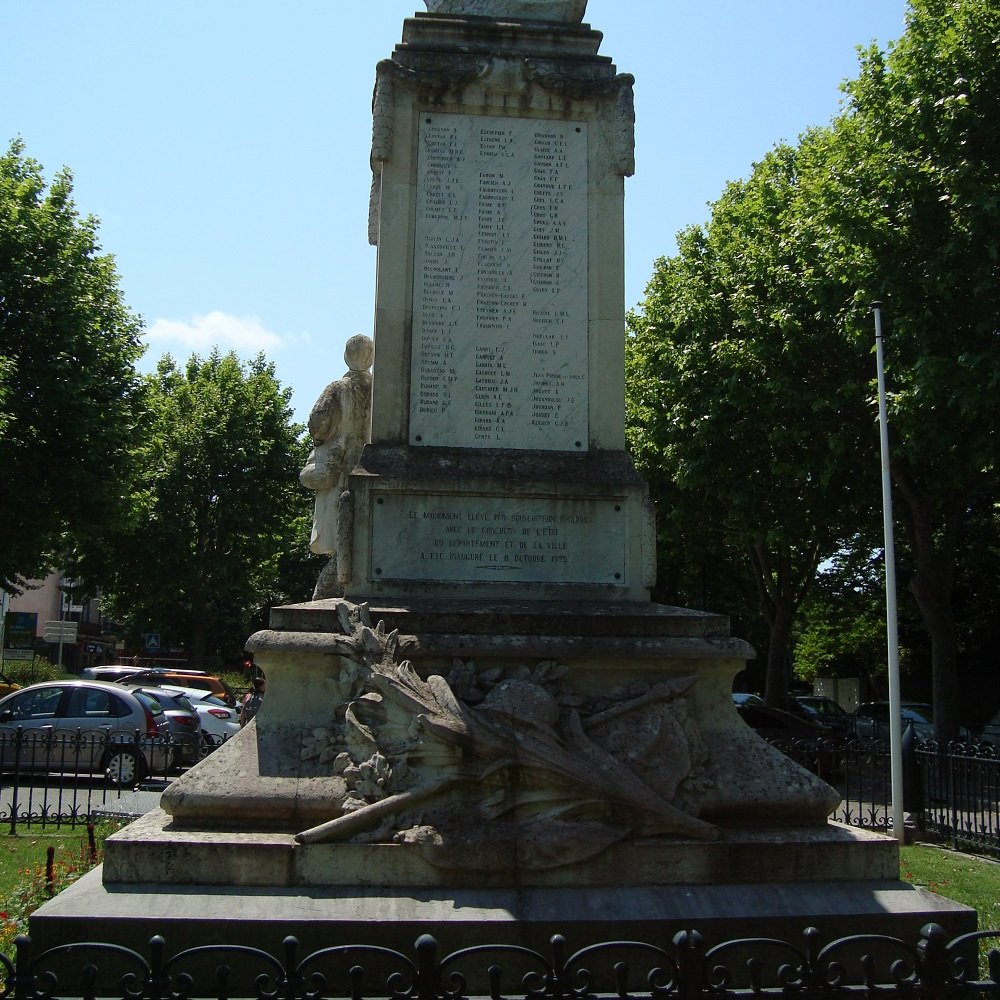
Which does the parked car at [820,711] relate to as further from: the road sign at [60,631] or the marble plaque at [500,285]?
the marble plaque at [500,285]

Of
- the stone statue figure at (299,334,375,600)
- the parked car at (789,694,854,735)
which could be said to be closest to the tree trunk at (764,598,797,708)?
the parked car at (789,694,854,735)

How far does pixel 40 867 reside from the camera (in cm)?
912

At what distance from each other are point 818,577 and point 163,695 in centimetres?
2291

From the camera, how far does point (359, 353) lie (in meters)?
8.87

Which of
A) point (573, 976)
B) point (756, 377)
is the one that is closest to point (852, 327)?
point (756, 377)

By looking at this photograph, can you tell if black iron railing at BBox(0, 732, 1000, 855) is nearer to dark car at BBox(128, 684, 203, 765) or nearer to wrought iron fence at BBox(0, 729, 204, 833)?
wrought iron fence at BBox(0, 729, 204, 833)

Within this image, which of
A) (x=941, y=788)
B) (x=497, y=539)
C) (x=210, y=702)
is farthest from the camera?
(x=210, y=702)

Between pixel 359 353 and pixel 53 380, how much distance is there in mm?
16815

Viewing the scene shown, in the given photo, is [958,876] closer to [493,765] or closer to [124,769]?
[493,765]

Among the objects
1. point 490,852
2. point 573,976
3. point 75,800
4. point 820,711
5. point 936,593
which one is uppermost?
point 936,593

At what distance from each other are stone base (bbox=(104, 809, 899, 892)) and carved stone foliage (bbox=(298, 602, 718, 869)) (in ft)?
0.27

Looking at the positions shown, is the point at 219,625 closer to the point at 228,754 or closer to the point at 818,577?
the point at 818,577

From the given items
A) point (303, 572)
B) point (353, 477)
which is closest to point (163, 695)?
point (353, 477)

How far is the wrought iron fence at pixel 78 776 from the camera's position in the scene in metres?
13.0
